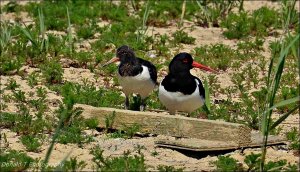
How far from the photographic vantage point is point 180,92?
9.62 m

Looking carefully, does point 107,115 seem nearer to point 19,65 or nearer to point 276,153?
point 276,153

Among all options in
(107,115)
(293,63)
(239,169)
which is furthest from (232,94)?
(239,169)

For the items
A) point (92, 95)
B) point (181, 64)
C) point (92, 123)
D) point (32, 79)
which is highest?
point (181, 64)

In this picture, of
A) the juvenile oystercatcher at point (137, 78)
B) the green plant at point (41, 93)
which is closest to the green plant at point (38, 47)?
the green plant at point (41, 93)

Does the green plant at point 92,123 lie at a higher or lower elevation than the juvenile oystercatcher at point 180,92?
lower

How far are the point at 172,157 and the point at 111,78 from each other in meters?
3.49

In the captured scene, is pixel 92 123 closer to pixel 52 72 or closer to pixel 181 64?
pixel 181 64

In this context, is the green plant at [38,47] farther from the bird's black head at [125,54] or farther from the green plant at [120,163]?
the green plant at [120,163]

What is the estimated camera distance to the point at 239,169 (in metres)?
7.82

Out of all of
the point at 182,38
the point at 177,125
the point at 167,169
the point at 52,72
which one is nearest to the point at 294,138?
the point at 177,125

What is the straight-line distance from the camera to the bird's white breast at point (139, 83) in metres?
10.2

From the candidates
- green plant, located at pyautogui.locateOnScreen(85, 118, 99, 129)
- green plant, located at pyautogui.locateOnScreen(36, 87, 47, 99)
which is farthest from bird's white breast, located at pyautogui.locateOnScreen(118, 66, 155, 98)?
green plant, located at pyautogui.locateOnScreen(85, 118, 99, 129)

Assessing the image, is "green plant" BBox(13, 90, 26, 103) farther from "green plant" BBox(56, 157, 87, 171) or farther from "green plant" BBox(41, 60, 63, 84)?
"green plant" BBox(56, 157, 87, 171)

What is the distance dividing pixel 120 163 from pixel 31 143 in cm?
112
